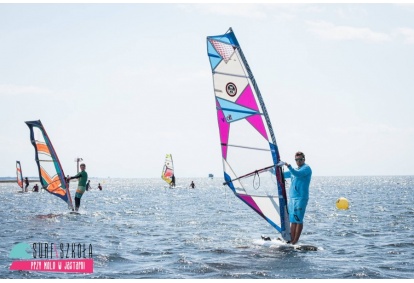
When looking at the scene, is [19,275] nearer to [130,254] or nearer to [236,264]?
[130,254]

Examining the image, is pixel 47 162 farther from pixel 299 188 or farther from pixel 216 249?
pixel 299 188

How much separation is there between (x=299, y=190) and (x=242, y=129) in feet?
5.66

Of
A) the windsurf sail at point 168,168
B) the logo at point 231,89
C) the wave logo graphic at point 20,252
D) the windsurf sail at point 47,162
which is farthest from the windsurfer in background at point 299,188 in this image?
the windsurf sail at point 168,168

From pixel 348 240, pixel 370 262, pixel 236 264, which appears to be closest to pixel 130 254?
pixel 236 264

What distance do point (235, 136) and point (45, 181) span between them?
1138 centimetres

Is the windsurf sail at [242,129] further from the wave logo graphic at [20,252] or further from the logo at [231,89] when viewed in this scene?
the wave logo graphic at [20,252]

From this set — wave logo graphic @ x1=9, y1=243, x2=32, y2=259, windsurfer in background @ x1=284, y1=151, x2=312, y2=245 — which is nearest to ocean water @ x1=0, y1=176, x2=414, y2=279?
wave logo graphic @ x1=9, y1=243, x2=32, y2=259

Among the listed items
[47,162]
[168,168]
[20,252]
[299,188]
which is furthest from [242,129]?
[168,168]

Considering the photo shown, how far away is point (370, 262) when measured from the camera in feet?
33.4

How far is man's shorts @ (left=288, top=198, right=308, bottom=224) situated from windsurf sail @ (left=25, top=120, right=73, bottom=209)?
11.1 metres

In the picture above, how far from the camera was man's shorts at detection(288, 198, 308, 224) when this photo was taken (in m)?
10.9

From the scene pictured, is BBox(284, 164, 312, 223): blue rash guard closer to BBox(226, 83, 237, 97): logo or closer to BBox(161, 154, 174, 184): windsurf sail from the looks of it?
BBox(226, 83, 237, 97): logo

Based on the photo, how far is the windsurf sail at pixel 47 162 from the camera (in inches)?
776

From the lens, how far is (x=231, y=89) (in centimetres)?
1120
